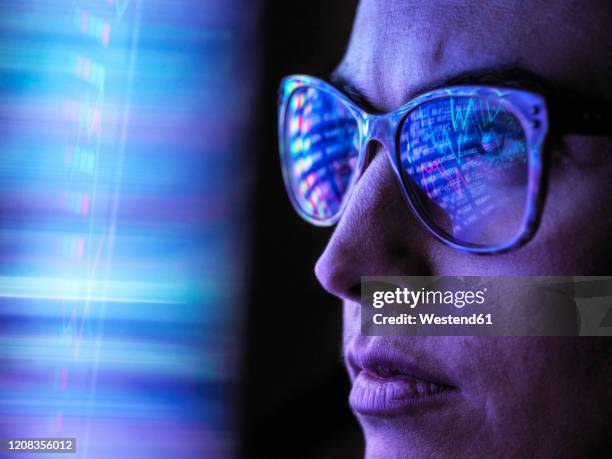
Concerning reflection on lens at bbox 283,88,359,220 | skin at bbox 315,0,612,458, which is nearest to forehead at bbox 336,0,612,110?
skin at bbox 315,0,612,458

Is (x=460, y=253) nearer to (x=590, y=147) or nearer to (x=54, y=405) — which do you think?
(x=590, y=147)

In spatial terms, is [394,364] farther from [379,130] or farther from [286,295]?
[286,295]

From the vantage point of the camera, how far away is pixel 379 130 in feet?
2.36

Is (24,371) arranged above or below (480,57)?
below

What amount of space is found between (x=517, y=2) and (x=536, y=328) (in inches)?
12.4

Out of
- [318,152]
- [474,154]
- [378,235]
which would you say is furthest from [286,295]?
[474,154]

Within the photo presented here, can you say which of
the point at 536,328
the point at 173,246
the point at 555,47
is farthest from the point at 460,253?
the point at 173,246

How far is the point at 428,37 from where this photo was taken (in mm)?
709

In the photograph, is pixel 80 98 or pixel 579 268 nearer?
pixel 579 268

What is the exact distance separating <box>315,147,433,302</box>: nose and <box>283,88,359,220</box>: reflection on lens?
186 millimetres

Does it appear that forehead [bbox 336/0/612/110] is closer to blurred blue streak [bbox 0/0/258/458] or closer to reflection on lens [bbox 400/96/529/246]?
reflection on lens [bbox 400/96/529/246]

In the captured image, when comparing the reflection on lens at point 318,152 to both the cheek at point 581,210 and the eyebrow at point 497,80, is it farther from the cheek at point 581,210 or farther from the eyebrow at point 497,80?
the cheek at point 581,210

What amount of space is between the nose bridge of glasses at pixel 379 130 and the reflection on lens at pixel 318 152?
16cm

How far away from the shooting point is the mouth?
0.68 m
